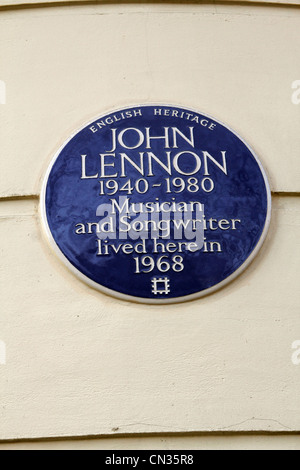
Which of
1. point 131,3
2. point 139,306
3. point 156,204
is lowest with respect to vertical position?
point 139,306

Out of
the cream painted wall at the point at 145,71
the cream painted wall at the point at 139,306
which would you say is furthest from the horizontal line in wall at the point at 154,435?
the cream painted wall at the point at 145,71

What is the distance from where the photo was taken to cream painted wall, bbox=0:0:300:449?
508 cm

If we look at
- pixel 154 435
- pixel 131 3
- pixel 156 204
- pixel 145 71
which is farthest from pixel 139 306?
pixel 131 3

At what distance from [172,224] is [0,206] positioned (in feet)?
3.65

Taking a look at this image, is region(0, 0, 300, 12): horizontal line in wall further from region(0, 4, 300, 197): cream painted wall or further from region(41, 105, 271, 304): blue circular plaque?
region(41, 105, 271, 304): blue circular plaque

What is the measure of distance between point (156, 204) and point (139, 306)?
68 centimetres

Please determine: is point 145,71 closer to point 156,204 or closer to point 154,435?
point 156,204

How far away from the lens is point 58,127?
5.87 m

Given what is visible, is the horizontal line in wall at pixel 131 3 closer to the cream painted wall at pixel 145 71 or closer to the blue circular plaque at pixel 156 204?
the cream painted wall at pixel 145 71

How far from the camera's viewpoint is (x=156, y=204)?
5.58m

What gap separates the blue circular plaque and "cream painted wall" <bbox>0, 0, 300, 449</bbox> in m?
0.10

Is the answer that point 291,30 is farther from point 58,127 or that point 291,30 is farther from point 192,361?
point 192,361

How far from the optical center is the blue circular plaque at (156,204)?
5.40 m
